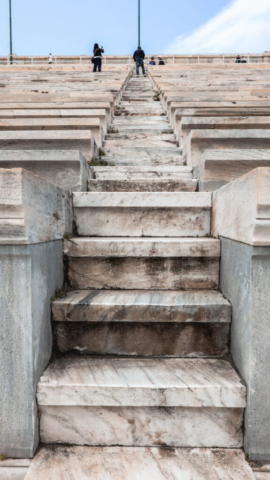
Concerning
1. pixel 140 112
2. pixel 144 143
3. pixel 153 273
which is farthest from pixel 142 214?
pixel 140 112

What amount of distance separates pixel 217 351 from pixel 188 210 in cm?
91

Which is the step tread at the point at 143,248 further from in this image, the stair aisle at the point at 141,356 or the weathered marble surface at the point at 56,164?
the weathered marble surface at the point at 56,164

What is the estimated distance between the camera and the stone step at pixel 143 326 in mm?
1487

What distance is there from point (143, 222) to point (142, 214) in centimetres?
6

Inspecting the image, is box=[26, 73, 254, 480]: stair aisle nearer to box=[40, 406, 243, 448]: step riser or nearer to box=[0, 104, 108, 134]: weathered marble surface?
box=[40, 406, 243, 448]: step riser

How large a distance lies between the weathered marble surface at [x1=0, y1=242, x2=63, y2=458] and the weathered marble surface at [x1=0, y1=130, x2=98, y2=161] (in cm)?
166

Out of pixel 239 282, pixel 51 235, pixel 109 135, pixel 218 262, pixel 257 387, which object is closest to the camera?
pixel 257 387

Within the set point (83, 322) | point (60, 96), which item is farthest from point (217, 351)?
point (60, 96)

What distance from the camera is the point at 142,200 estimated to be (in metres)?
1.99

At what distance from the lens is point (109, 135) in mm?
3590

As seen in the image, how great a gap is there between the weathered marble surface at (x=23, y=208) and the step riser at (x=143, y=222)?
20.5 inches

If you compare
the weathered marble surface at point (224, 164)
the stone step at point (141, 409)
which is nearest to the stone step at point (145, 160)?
the weathered marble surface at point (224, 164)

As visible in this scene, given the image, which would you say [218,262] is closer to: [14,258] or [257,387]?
[257,387]

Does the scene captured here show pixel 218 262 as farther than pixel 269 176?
A: Yes
